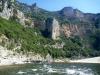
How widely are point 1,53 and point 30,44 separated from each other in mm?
40666

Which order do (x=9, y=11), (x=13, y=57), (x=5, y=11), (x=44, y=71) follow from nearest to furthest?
(x=44, y=71)
(x=13, y=57)
(x=5, y=11)
(x=9, y=11)

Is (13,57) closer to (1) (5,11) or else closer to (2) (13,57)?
(2) (13,57)

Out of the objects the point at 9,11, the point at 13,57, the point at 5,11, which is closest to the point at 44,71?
the point at 13,57

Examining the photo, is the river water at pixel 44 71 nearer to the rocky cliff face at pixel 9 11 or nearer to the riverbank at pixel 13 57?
the riverbank at pixel 13 57

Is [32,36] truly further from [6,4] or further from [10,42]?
[10,42]

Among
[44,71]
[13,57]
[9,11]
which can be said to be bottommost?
[13,57]

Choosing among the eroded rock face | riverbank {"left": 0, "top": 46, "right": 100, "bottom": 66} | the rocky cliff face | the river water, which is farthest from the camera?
the rocky cliff face

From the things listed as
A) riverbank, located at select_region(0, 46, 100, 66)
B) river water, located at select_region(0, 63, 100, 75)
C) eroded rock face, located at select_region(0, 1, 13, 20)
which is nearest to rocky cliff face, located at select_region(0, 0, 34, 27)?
eroded rock face, located at select_region(0, 1, 13, 20)

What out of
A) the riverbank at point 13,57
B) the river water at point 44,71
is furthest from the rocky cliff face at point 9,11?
the river water at point 44,71

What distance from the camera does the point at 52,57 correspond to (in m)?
184

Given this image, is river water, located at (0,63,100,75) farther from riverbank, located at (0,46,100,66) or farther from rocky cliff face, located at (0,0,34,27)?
rocky cliff face, located at (0,0,34,27)

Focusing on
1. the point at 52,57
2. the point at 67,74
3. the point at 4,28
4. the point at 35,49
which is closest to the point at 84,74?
the point at 67,74

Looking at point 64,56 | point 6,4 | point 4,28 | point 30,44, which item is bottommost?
point 64,56

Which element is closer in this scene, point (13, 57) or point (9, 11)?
point (13, 57)
